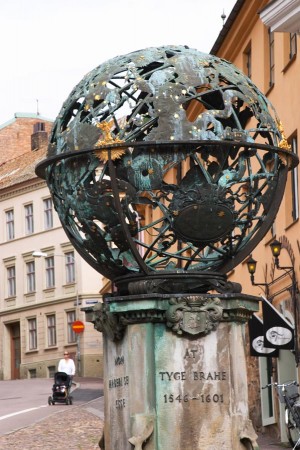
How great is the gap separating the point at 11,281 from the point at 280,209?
47786 mm

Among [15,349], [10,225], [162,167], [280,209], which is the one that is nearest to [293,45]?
[280,209]

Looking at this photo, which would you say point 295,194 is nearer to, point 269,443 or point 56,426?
point 269,443

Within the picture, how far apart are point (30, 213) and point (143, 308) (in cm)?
6179

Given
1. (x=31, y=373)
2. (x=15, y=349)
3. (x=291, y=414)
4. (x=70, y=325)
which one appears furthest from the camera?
(x=15, y=349)

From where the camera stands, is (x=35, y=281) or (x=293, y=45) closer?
(x=293, y=45)

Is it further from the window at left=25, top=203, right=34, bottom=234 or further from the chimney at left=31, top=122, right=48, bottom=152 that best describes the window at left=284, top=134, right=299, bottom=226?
the chimney at left=31, top=122, right=48, bottom=152

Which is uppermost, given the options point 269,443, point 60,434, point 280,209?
point 280,209

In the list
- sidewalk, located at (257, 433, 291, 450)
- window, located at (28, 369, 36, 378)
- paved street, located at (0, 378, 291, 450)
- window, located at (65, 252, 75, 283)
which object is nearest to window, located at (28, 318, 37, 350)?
window, located at (28, 369, 36, 378)

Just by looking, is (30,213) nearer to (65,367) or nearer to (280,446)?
(65,367)

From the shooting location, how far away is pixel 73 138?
1272 centimetres

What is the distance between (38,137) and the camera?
255 ft

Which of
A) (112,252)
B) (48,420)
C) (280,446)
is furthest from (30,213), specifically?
(112,252)

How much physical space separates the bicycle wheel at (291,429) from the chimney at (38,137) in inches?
2076

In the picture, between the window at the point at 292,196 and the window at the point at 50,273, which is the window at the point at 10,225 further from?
the window at the point at 292,196
